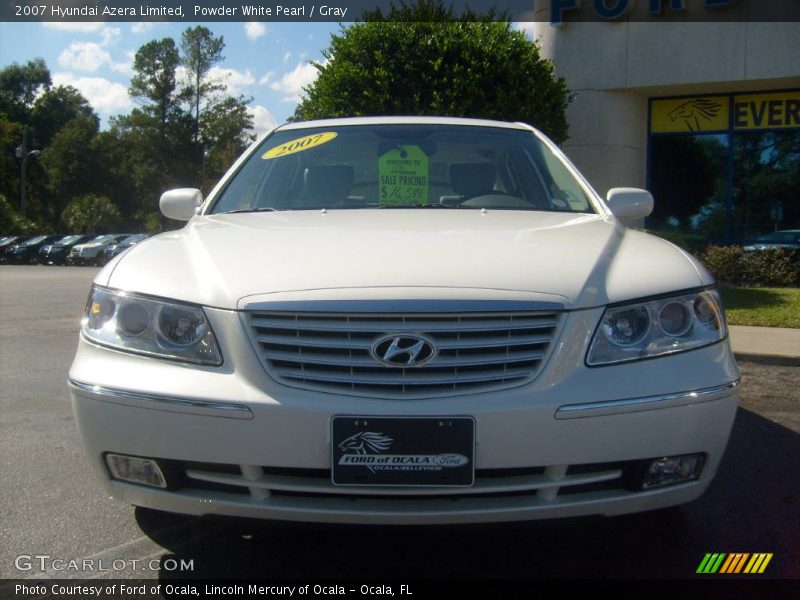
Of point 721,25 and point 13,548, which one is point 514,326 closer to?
point 13,548

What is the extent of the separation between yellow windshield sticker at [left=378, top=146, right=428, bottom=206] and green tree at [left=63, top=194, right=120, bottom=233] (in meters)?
55.4

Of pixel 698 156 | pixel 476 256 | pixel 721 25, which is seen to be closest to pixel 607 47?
pixel 721 25

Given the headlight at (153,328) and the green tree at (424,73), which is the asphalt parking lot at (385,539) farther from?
the green tree at (424,73)

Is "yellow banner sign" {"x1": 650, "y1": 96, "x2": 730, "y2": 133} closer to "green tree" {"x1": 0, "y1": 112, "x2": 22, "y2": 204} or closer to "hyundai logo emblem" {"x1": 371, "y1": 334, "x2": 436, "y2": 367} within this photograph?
"hyundai logo emblem" {"x1": 371, "y1": 334, "x2": 436, "y2": 367}

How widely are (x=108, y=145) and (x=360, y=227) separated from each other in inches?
2495

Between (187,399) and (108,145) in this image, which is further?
(108,145)

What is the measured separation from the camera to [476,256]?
2561 mm

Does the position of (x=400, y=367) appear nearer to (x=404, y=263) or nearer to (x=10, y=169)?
(x=404, y=263)

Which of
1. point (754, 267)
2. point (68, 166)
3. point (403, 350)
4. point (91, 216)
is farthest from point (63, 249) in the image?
point (403, 350)

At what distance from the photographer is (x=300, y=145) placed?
4.09 meters

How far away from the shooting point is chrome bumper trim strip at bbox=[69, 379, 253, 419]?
224 cm

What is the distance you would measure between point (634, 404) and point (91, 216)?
57.8 metres

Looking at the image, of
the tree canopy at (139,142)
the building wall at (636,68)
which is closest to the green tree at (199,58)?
the tree canopy at (139,142)

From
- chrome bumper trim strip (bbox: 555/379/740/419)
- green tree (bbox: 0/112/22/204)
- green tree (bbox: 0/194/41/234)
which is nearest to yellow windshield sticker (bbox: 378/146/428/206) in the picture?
chrome bumper trim strip (bbox: 555/379/740/419)
